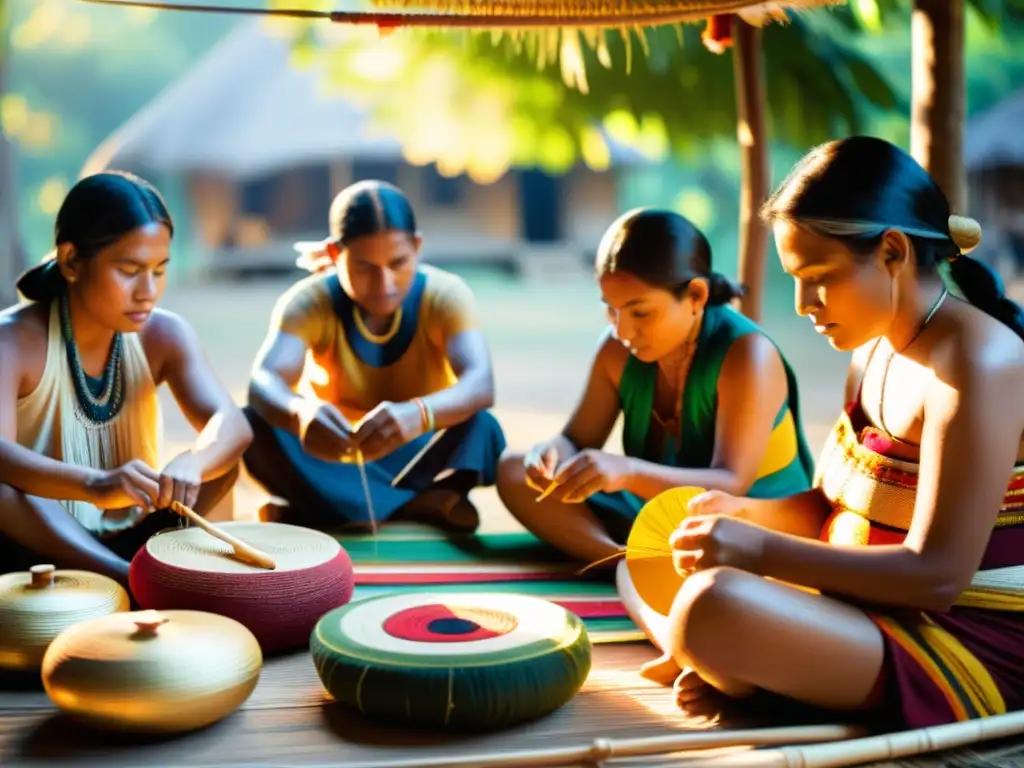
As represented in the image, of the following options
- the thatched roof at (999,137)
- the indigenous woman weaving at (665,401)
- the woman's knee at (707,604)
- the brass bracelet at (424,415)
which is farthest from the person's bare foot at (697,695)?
the thatched roof at (999,137)

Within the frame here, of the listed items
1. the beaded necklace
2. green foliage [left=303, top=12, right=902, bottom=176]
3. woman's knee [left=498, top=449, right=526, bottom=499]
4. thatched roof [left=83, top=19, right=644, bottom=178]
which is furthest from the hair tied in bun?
thatched roof [left=83, top=19, right=644, bottom=178]

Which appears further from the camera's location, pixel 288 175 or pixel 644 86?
pixel 288 175

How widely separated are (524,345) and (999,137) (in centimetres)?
799

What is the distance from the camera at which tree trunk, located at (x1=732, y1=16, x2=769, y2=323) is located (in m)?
4.94

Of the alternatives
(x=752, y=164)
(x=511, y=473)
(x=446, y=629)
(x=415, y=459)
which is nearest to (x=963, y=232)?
(x=446, y=629)

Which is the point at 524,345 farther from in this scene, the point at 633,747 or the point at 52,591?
the point at 633,747

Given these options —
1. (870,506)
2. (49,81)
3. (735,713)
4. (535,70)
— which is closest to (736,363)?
(870,506)

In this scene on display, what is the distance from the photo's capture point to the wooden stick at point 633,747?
2.05 metres

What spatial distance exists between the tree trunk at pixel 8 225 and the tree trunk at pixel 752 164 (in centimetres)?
617

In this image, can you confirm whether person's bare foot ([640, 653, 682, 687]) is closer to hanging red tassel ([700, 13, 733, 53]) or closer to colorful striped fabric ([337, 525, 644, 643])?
colorful striped fabric ([337, 525, 644, 643])

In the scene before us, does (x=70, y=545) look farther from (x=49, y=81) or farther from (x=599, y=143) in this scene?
(x=49, y=81)

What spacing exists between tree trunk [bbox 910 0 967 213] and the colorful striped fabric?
177 cm

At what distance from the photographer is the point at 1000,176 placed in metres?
15.8

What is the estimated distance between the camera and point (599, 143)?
7938mm
